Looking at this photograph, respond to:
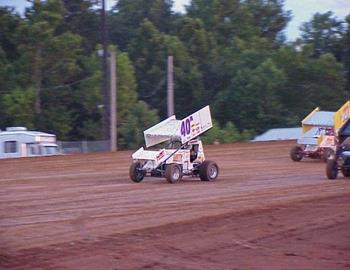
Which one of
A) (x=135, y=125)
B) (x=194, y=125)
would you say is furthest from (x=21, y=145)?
(x=135, y=125)

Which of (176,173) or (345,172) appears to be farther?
(345,172)

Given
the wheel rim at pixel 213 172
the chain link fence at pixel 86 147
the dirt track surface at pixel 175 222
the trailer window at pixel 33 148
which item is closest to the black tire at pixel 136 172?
the dirt track surface at pixel 175 222

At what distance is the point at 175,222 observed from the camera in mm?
16984

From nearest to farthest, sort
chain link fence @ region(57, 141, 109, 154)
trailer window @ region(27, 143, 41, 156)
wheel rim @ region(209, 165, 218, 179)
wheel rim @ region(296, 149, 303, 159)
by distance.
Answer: wheel rim @ region(209, 165, 218, 179) < wheel rim @ region(296, 149, 303, 159) < trailer window @ region(27, 143, 41, 156) < chain link fence @ region(57, 141, 109, 154)

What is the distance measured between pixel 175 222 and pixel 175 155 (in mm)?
11587

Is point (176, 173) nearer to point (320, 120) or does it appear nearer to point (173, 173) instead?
point (173, 173)

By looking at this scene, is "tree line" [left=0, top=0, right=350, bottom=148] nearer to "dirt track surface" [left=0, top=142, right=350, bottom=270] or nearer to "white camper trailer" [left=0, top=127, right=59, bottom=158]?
"white camper trailer" [left=0, top=127, right=59, bottom=158]

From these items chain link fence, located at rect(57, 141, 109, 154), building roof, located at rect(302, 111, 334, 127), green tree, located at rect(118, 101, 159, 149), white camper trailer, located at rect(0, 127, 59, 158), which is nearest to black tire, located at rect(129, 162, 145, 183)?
building roof, located at rect(302, 111, 334, 127)

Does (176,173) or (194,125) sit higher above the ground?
(194,125)

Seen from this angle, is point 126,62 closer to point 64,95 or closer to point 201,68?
point 64,95

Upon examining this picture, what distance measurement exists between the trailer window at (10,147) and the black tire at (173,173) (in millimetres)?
19519

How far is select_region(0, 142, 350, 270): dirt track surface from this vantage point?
12680 mm

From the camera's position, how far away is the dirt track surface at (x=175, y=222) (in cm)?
1268

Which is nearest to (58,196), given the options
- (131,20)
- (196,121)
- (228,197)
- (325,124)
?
(228,197)
